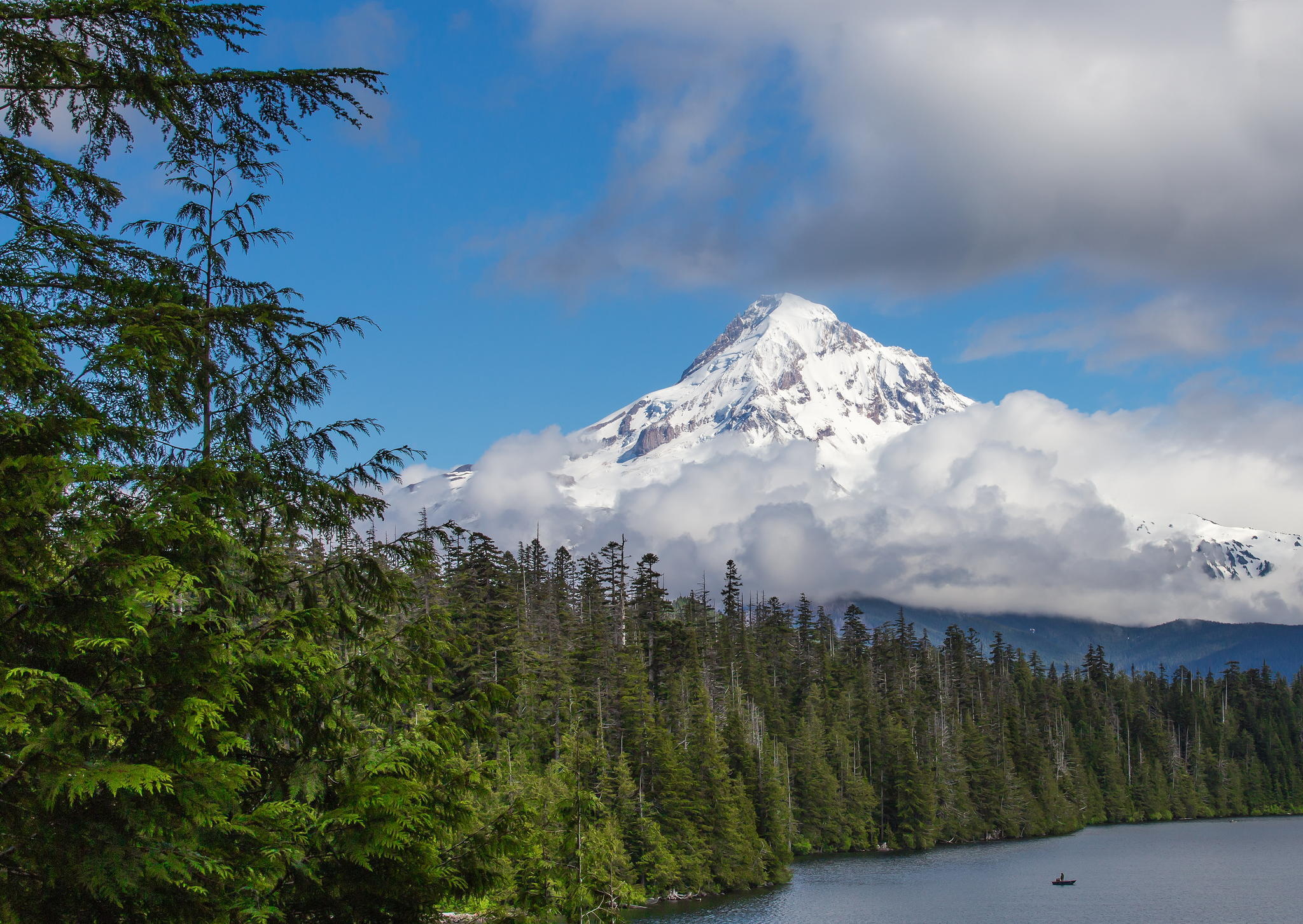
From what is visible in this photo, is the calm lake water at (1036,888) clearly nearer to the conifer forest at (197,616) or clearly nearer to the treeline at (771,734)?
the treeline at (771,734)

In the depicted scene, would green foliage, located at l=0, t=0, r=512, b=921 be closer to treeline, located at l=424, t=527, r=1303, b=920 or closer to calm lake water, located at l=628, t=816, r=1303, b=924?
treeline, located at l=424, t=527, r=1303, b=920

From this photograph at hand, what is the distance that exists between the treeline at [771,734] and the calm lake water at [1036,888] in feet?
12.7

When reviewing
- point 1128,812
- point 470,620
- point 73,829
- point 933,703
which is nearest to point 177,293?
point 73,829

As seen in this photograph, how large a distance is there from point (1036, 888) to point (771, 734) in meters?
28.4

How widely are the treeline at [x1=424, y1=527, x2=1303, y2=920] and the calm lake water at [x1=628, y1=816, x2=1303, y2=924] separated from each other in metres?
3.86

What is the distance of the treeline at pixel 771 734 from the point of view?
187 ft

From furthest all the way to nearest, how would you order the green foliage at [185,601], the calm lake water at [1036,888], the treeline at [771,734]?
1. the calm lake water at [1036,888]
2. the treeline at [771,734]
3. the green foliage at [185,601]

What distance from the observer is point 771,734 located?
94.7 meters

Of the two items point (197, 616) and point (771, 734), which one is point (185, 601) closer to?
point (197, 616)

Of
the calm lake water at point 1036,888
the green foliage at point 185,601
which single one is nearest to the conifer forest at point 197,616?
the green foliage at point 185,601

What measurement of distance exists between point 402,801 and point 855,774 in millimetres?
95213

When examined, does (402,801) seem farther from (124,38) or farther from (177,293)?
(124,38)

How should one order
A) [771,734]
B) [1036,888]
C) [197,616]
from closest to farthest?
1. [197,616]
2. [1036,888]
3. [771,734]

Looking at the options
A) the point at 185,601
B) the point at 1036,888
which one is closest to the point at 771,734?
the point at 1036,888
